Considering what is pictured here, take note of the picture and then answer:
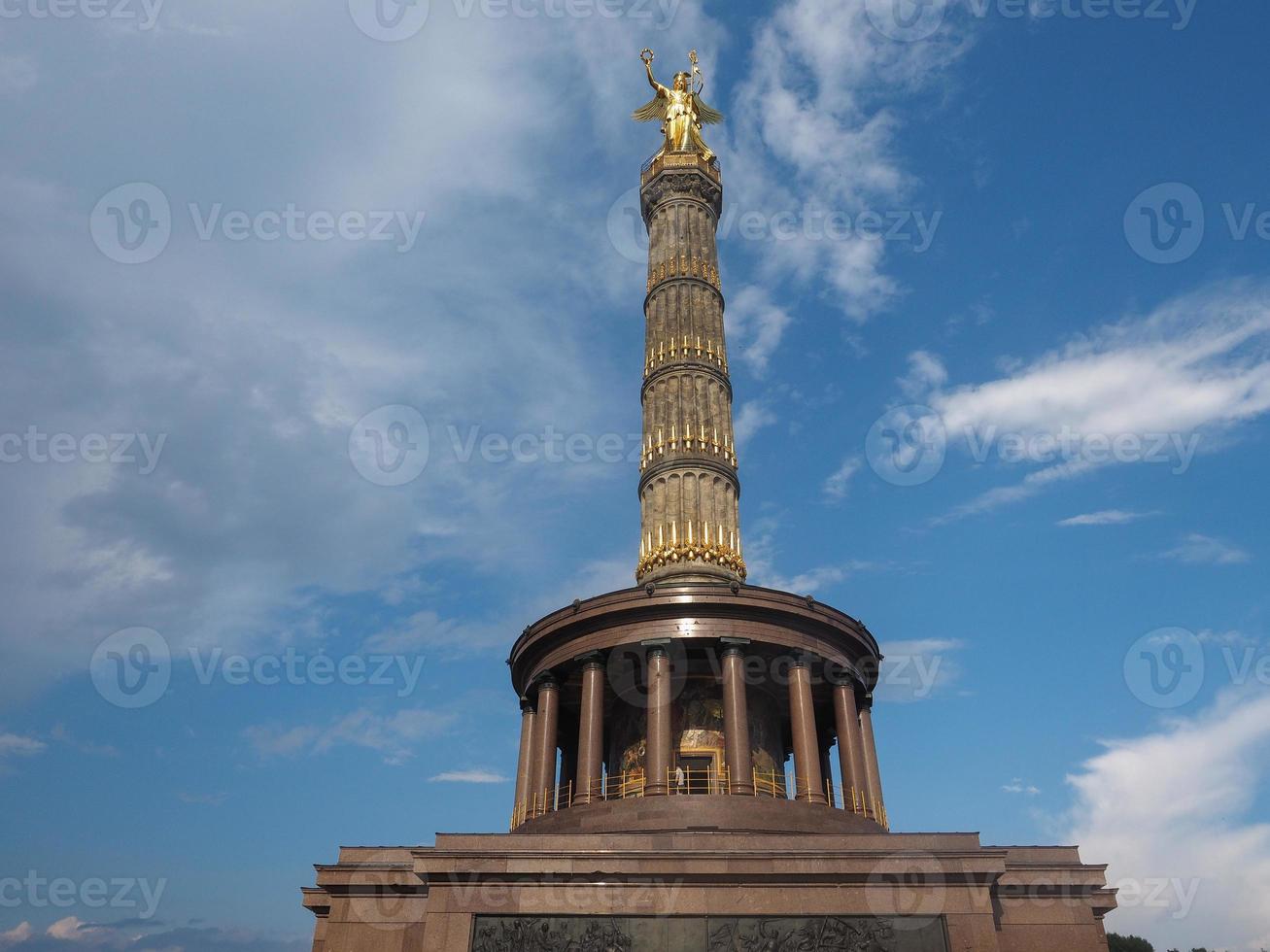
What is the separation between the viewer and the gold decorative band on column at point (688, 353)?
92.3ft

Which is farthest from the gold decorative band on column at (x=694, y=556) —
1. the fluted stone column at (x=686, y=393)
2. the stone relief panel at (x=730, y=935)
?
the stone relief panel at (x=730, y=935)

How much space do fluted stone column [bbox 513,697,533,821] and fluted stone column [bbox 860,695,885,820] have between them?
805cm

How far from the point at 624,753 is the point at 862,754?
575cm

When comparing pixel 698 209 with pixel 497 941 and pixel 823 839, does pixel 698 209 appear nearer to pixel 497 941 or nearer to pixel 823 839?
pixel 823 839

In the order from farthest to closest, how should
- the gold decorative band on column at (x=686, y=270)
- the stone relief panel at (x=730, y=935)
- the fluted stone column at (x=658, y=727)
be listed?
the gold decorative band on column at (x=686, y=270), the fluted stone column at (x=658, y=727), the stone relief panel at (x=730, y=935)

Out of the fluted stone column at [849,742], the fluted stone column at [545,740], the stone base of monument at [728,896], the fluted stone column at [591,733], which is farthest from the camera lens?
the fluted stone column at [545,740]

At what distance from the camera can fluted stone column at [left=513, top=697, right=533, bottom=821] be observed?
2182 centimetres

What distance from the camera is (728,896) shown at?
1526cm

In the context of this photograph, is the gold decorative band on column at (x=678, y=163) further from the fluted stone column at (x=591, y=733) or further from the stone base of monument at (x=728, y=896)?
the stone base of monument at (x=728, y=896)

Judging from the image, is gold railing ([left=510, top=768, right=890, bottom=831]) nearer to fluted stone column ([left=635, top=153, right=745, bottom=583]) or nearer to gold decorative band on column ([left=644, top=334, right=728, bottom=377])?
fluted stone column ([left=635, top=153, right=745, bottom=583])

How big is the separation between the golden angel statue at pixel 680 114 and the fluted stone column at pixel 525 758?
1981 cm


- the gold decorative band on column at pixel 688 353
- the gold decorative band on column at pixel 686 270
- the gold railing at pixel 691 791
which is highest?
the gold decorative band on column at pixel 686 270

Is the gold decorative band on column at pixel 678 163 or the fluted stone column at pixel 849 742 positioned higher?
the gold decorative band on column at pixel 678 163

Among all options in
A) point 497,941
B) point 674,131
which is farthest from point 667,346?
point 497,941
